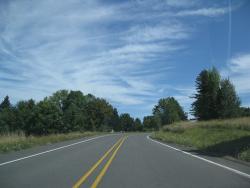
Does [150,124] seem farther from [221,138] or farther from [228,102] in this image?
[221,138]

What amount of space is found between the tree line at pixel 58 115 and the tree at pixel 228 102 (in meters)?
38.8

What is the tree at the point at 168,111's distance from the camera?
502 ft

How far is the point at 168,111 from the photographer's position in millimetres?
156750

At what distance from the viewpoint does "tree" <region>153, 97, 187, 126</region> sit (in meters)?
153

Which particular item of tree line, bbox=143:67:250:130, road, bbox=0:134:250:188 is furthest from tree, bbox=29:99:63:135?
road, bbox=0:134:250:188

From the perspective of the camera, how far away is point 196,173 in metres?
11.9

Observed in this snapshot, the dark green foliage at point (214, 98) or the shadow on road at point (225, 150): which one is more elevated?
the dark green foliage at point (214, 98)

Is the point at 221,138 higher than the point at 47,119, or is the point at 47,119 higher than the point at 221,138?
the point at 47,119

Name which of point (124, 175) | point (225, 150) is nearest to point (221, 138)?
point (225, 150)

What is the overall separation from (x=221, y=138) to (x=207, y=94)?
183ft

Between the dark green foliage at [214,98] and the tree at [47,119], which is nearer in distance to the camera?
the dark green foliage at [214,98]

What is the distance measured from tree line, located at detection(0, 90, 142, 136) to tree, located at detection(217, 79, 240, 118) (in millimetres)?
38818

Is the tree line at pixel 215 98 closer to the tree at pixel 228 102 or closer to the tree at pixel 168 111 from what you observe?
the tree at pixel 228 102

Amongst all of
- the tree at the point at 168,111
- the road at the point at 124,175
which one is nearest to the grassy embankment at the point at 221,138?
the road at the point at 124,175
